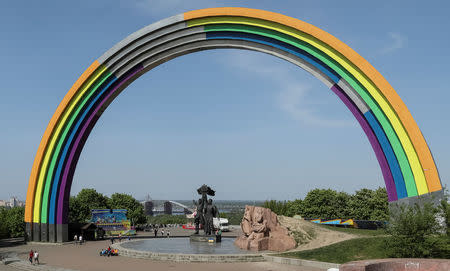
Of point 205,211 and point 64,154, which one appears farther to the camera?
point 64,154

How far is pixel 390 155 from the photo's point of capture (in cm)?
3569

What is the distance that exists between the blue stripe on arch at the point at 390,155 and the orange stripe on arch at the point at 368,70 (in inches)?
83.5

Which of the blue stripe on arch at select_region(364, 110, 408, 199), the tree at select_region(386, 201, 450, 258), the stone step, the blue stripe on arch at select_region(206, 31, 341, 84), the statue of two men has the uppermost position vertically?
the blue stripe on arch at select_region(206, 31, 341, 84)

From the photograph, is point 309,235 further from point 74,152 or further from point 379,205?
point 379,205

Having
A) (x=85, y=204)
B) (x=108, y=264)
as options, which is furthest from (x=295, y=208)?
(x=108, y=264)

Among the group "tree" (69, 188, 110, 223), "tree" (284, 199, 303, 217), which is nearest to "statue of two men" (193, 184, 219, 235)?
"tree" (284, 199, 303, 217)

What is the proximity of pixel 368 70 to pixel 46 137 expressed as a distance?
35877 mm

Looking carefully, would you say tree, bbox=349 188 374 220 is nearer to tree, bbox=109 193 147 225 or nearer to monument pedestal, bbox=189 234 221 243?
monument pedestal, bbox=189 234 221 243

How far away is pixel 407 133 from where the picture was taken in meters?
34.3

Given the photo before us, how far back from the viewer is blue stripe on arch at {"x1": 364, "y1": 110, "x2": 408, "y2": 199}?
3478 centimetres

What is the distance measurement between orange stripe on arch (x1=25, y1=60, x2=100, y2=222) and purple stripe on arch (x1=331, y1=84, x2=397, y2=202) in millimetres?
27348

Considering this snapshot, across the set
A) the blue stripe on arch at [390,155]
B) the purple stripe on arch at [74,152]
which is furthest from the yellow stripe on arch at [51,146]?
the blue stripe on arch at [390,155]

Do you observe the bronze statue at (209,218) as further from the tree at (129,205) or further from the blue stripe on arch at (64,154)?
the tree at (129,205)

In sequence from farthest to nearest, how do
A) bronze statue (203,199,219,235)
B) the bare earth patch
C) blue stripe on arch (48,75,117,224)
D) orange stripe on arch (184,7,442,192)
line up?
1. blue stripe on arch (48,75,117,224)
2. bronze statue (203,199,219,235)
3. the bare earth patch
4. orange stripe on arch (184,7,442,192)
